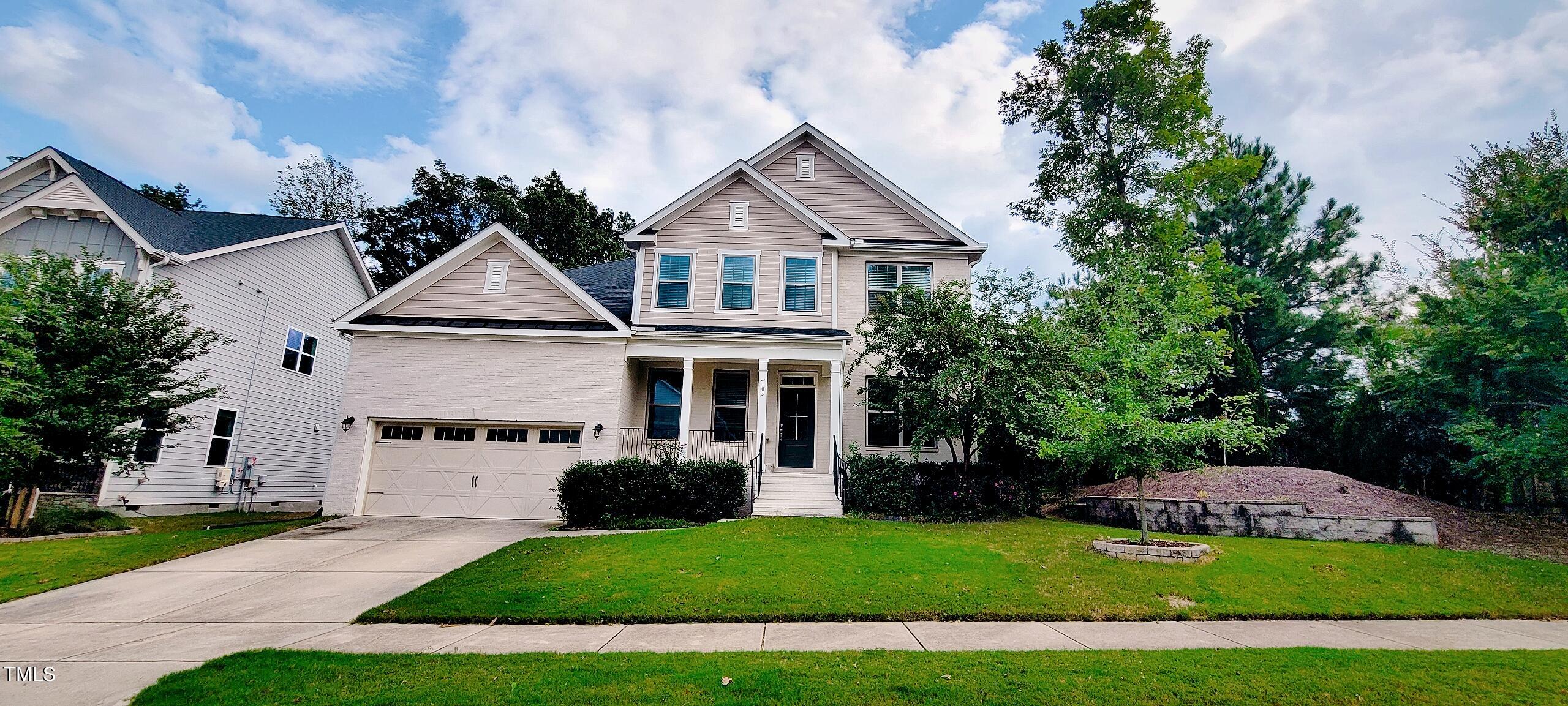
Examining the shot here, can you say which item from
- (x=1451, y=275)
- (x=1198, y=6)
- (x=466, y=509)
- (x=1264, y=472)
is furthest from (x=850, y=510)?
(x=1198, y=6)

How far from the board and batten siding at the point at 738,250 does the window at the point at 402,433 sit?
17.6 ft

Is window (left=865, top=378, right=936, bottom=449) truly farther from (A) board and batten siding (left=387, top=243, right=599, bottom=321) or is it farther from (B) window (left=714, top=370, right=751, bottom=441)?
(A) board and batten siding (left=387, top=243, right=599, bottom=321)

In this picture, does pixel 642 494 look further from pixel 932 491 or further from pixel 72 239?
pixel 72 239

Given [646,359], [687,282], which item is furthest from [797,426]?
[687,282]

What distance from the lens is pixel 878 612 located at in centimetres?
602

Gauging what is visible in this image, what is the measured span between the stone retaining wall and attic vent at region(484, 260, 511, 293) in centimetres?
1385

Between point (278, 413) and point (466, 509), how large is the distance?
7558 mm

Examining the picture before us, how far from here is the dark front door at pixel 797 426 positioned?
14.9 metres

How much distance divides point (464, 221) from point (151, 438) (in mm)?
21236

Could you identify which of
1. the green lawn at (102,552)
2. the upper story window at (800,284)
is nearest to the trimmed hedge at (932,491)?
the upper story window at (800,284)

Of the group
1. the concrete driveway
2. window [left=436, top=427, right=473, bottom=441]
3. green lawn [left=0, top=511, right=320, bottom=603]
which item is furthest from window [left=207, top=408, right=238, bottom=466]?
the concrete driveway

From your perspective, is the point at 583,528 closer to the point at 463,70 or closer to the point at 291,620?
the point at 291,620

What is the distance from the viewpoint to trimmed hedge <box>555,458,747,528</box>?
11484 mm

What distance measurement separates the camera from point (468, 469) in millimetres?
13383
